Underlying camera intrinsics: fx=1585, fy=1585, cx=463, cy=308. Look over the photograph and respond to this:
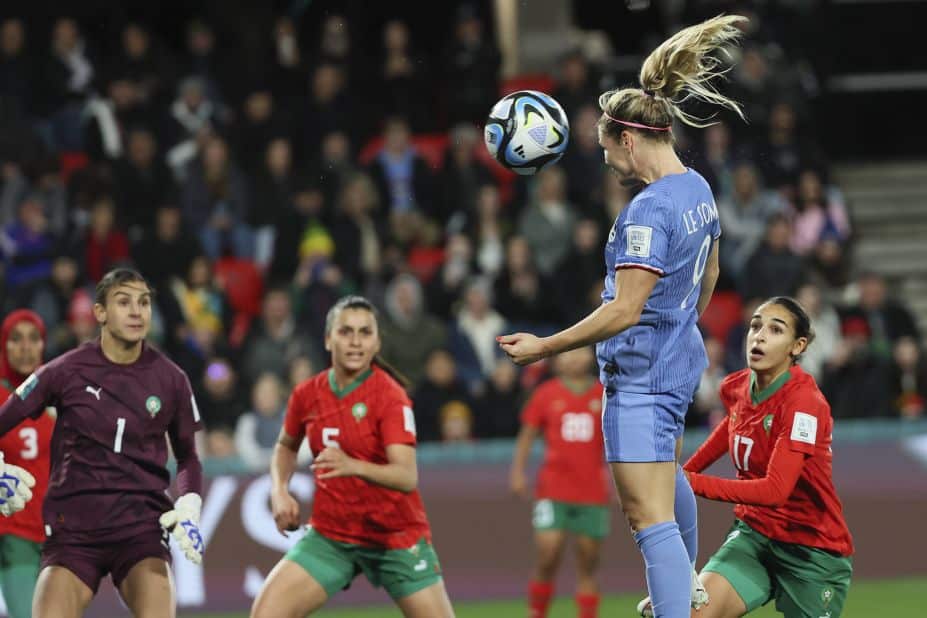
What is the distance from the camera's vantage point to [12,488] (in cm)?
635

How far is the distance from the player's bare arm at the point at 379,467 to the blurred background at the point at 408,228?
3.47m

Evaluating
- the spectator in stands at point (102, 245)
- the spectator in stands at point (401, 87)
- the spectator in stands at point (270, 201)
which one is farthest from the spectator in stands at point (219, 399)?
the spectator in stands at point (401, 87)

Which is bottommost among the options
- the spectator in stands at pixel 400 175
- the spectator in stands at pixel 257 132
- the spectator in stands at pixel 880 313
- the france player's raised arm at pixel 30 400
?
the spectator in stands at pixel 880 313

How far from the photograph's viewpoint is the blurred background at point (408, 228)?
1055cm

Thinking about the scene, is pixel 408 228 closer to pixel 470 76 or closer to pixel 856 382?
pixel 470 76

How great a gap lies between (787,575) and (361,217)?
7.48 m

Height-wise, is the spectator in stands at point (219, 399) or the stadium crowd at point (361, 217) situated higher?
the stadium crowd at point (361, 217)

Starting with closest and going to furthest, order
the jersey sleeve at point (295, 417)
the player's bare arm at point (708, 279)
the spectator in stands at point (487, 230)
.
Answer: the player's bare arm at point (708, 279) → the jersey sleeve at point (295, 417) → the spectator in stands at point (487, 230)

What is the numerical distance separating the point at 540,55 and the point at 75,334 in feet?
21.1

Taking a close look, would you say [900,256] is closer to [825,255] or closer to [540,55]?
[825,255]

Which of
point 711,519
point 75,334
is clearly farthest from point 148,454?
point 75,334

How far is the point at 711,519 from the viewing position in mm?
10141

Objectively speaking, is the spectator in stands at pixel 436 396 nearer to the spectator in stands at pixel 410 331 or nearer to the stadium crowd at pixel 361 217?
the stadium crowd at pixel 361 217

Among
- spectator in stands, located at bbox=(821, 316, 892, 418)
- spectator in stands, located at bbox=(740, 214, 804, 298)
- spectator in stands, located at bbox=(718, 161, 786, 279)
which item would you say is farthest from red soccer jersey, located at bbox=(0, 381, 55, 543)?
spectator in stands, located at bbox=(718, 161, 786, 279)
